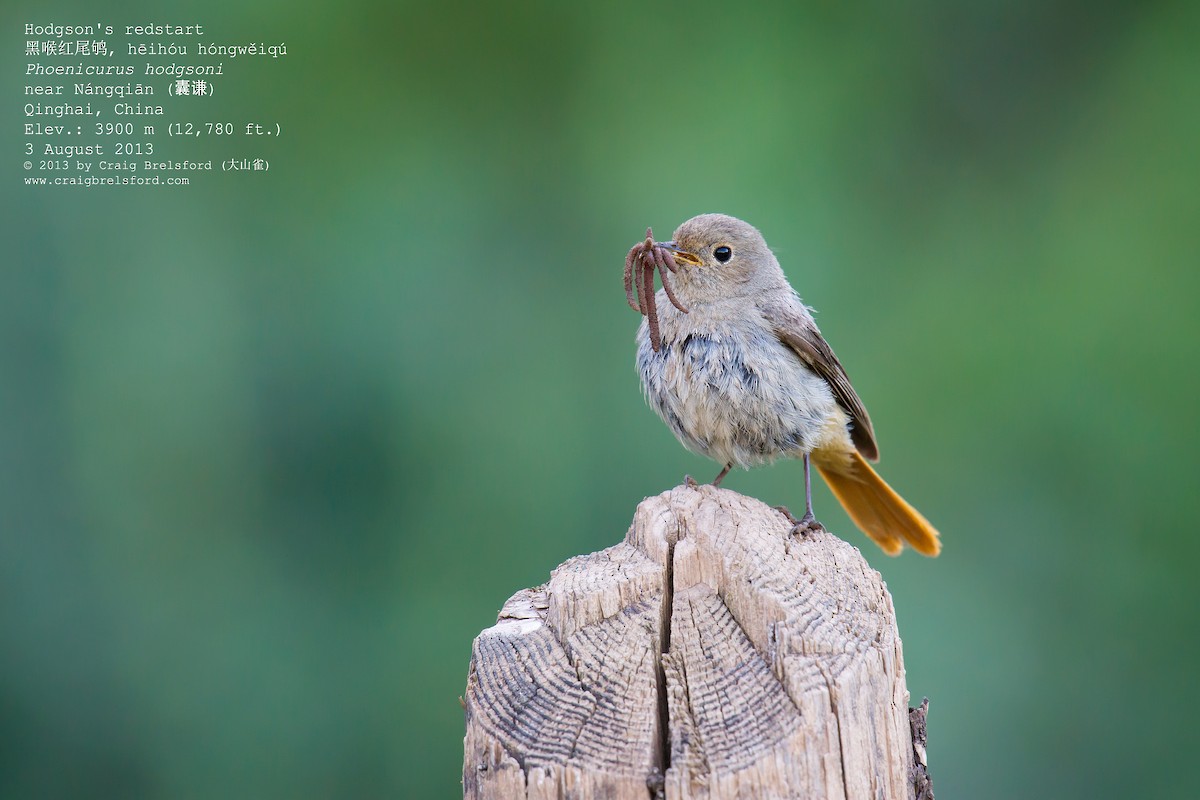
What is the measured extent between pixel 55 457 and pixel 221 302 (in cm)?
77

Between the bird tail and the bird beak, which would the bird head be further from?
the bird tail

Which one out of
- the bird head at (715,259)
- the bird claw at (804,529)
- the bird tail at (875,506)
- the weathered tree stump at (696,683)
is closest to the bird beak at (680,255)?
the bird head at (715,259)

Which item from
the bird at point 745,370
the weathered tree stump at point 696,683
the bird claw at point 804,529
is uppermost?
the bird at point 745,370

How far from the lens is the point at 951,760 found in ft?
13.4

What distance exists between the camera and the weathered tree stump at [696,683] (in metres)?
1.71

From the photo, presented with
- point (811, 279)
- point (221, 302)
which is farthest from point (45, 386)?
point (811, 279)

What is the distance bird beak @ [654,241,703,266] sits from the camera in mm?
3727

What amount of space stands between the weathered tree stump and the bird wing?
1.58 metres

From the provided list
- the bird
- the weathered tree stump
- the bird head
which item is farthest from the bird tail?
the weathered tree stump

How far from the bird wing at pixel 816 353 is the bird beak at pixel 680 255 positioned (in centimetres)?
27

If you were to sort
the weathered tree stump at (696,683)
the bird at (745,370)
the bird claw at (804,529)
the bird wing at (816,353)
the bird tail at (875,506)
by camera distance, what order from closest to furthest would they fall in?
1. the weathered tree stump at (696,683)
2. the bird claw at (804,529)
3. the bird at (745,370)
4. the bird wing at (816,353)
5. the bird tail at (875,506)

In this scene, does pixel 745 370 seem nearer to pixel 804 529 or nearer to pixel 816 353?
pixel 816 353

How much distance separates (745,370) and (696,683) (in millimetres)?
1780

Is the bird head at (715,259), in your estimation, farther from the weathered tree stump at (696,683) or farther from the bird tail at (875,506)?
the weathered tree stump at (696,683)
